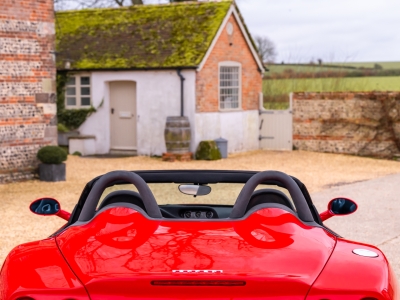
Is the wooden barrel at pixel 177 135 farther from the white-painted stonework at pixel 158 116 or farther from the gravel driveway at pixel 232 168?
the gravel driveway at pixel 232 168

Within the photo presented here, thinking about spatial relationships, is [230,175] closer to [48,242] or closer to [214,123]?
[48,242]

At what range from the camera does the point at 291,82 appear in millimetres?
Result: 32625

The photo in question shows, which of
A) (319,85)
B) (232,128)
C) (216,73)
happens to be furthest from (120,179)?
(319,85)

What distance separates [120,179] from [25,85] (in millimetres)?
14119

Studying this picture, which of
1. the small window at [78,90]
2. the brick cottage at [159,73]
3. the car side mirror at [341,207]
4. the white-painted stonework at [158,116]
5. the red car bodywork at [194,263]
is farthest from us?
the small window at [78,90]

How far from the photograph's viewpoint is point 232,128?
25.9 meters

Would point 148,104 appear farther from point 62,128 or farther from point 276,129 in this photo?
point 276,129

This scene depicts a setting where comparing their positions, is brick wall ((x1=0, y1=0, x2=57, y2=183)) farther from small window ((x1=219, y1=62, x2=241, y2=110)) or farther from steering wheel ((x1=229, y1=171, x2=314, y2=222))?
steering wheel ((x1=229, y1=171, x2=314, y2=222))

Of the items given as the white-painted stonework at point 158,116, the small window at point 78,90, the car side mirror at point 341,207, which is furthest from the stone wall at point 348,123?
the car side mirror at point 341,207

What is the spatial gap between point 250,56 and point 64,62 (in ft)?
20.7

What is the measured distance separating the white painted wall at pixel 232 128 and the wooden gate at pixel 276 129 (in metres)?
0.26

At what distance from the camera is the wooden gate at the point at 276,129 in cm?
2712

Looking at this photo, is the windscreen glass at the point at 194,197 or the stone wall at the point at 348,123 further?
the stone wall at the point at 348,123

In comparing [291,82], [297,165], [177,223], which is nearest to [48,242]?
[177,223]
